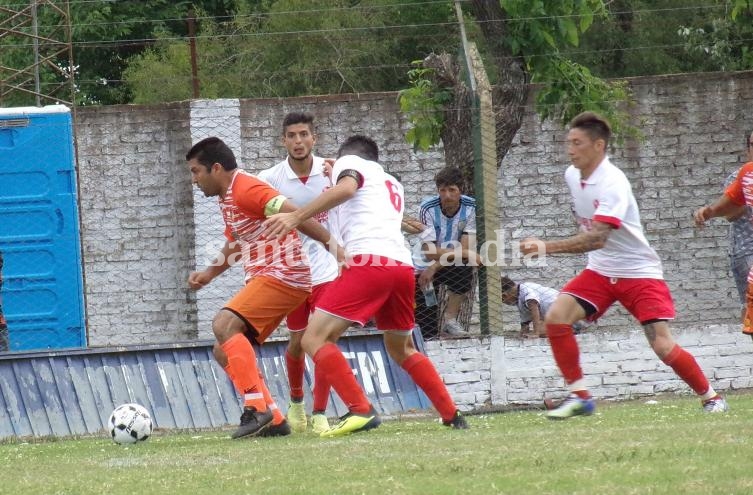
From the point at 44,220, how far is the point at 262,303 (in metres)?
6.07

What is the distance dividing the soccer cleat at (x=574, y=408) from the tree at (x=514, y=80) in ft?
17.1

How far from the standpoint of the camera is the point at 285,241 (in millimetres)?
9109

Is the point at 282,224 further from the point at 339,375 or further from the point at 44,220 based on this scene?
the point at 44,220

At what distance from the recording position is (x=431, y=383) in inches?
343

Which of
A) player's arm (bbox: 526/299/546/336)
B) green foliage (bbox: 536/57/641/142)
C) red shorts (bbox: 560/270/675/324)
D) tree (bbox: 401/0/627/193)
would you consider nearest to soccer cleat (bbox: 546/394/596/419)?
red shorts (bbox: 560/270/675/324)

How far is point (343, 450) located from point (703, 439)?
6.07 ft

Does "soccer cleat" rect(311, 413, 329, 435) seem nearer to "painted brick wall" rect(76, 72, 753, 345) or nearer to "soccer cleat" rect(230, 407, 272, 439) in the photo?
"soccer cleat" rect(230, 407, 272, 439)

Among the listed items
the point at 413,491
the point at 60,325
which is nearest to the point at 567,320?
the point at 413,491

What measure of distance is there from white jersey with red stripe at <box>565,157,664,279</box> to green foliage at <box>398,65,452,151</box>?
5.33m

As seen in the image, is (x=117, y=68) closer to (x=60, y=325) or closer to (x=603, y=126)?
(x=60, y=325)

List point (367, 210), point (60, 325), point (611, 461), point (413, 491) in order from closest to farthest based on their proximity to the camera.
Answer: point (413, 491) → point (611, 461) → point (367, 210) → point (60, 325)

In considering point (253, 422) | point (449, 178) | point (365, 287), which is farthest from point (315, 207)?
point (449, 178)

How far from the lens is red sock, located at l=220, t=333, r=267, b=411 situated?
880 cm

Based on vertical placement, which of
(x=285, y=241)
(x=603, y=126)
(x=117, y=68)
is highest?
(x=117, y=68)
